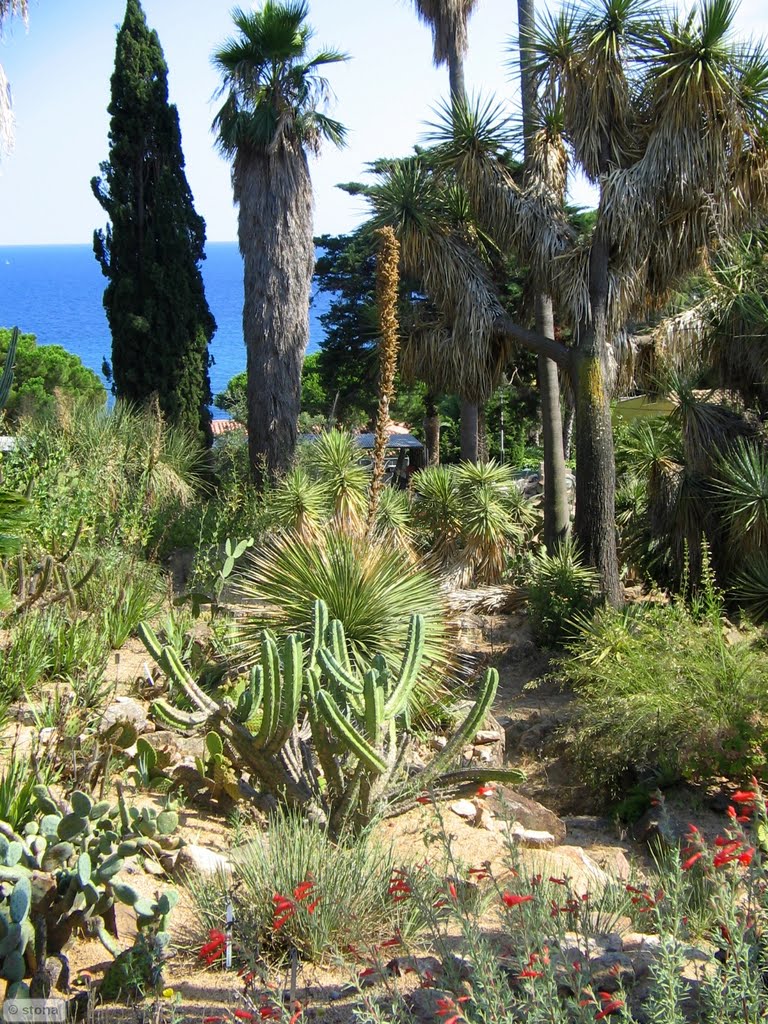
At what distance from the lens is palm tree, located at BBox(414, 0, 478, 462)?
1709cm

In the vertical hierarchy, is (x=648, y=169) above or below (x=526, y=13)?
below

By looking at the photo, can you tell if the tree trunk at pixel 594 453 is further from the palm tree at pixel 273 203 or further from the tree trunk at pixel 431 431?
the tree trunk at pixel 431 431

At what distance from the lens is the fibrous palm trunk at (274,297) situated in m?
→ 14.9

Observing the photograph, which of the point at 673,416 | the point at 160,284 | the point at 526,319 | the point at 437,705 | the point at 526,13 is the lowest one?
the point at 437,705

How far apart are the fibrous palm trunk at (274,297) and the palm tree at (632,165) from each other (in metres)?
3.59

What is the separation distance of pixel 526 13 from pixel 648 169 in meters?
4.92

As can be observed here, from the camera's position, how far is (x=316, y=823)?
4.32 meters

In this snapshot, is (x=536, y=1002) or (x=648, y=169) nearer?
(x=536, y=1002)

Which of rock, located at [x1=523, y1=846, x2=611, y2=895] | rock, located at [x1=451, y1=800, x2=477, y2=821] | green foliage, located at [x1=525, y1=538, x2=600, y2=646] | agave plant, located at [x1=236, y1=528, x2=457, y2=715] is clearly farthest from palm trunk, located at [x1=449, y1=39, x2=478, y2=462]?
rock, located at [x1=523, y1=846, x2=611, y2=895]

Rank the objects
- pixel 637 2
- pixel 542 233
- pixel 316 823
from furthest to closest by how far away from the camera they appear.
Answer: pixel 542 233 < pixel 637 2 < pixel 316 823

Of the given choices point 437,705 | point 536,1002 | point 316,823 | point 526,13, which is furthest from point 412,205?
point 536,1002

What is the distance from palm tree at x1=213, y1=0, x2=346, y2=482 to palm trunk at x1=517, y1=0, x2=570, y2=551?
3140 millimetres

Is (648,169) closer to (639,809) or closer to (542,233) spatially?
(542,233)

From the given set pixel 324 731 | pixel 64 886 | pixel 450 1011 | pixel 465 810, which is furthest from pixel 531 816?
pixel 450 1011
